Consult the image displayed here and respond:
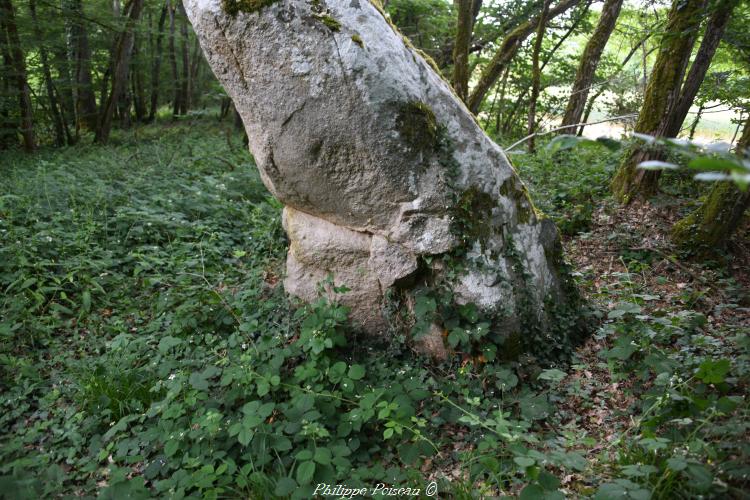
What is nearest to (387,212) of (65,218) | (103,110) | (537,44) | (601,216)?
(601,216)

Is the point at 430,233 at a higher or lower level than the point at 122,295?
higher

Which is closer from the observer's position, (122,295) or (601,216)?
(122,295)

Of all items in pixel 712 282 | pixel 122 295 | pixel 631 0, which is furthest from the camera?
pixel 631 0

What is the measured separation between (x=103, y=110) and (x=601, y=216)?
12.9 meters

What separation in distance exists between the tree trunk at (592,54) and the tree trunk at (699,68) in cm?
215

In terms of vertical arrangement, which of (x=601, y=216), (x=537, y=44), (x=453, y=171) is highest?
(x=537, y=44)

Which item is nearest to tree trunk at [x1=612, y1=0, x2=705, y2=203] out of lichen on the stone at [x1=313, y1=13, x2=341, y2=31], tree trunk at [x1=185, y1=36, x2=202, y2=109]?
lichen on the stone at [x1=313, y1=13, x2=341, y2=31]

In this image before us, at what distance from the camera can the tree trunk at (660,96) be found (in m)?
5.49

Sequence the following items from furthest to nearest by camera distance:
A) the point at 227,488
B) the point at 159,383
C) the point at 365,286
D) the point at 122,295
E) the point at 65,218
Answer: the point at 65,218 → the point at 122,295 → the point at 365,286 → the point at 159,383 → the point at 227,488

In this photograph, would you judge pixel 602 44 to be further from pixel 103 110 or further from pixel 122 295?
pixel 103 110

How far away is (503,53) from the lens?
8.35m

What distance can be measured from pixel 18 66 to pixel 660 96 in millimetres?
11986

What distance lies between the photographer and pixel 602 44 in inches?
305

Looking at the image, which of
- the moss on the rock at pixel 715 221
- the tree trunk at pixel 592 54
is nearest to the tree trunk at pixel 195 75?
the tree trunk at pixel 592 54
